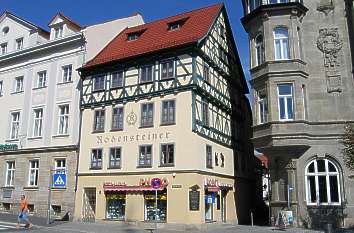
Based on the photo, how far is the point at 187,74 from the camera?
81.9 feet

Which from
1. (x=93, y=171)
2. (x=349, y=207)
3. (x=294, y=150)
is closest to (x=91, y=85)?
(x=93, y=171)

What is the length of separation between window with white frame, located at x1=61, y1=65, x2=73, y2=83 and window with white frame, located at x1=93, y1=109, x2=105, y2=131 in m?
4.72

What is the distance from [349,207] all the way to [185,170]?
411 inches

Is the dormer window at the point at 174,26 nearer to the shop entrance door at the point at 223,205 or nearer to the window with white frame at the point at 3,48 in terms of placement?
the shop entrance door at the point at 223,205

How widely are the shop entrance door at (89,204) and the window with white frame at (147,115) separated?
6094 mm

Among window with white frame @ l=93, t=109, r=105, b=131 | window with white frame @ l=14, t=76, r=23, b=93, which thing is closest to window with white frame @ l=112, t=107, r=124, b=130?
window with white frame @ l=93, t=109, r=105, b=131

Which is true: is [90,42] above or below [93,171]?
above

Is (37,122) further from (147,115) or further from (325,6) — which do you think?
(325,6)

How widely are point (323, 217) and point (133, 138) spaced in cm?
1301

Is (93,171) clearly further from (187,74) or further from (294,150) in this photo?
(294,150)

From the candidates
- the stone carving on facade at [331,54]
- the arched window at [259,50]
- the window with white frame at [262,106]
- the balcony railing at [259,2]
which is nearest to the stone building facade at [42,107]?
the balcony railing at [259,2]

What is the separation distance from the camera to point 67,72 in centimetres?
3192

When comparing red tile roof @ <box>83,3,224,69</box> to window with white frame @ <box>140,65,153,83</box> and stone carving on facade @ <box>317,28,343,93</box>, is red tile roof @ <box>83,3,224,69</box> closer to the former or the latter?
window with white frame @ <box>140,65,153,83</box>

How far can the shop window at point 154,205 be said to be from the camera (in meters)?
24.4
